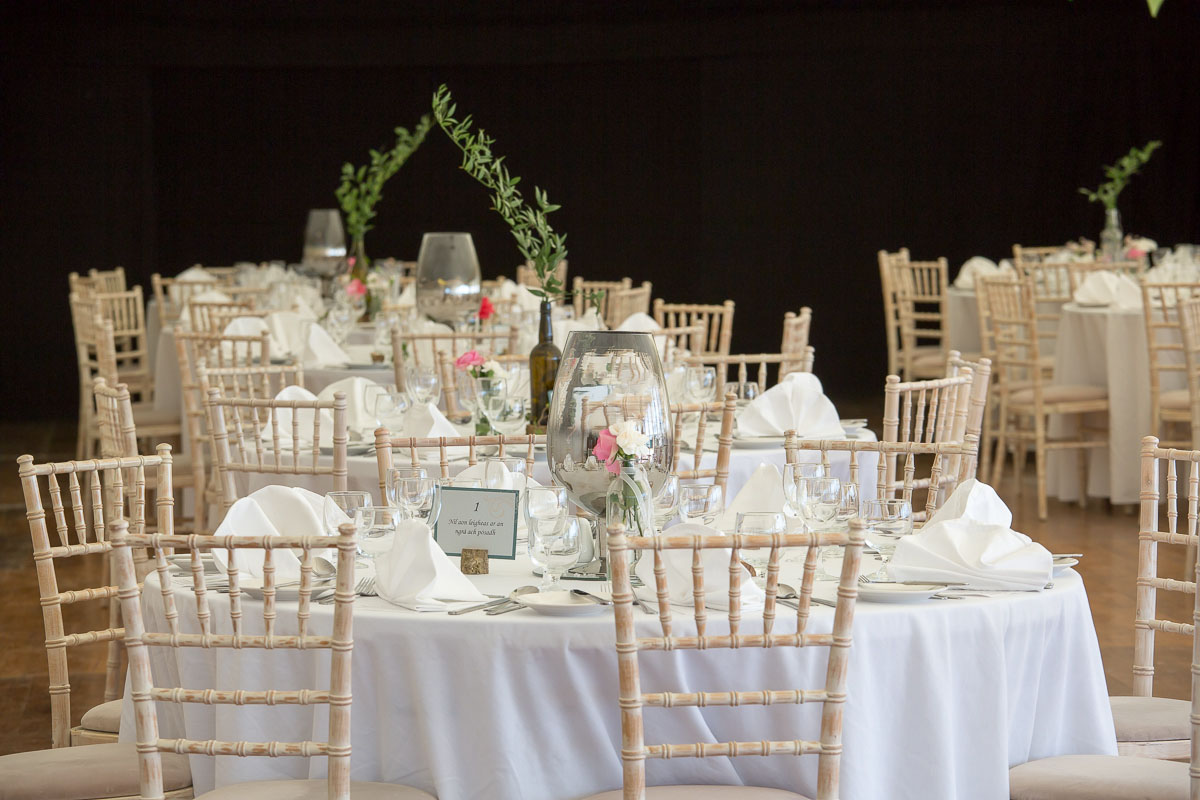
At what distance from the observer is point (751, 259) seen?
494 inches

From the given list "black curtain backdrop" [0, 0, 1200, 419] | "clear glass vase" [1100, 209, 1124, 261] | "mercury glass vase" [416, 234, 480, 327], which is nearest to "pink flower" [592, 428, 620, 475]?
"mercury glass vase" [416, 234, 480, 327]

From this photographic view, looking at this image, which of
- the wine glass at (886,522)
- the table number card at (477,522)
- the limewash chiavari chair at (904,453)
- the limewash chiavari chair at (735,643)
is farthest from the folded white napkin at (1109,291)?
the limewash chiavari chair at (735,643)

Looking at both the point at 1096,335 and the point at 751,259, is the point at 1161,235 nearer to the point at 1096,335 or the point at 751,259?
the point at 751,259

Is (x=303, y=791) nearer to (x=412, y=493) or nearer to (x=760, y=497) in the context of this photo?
(x=412, y=493)

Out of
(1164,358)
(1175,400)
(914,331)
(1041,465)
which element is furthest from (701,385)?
(914,331)

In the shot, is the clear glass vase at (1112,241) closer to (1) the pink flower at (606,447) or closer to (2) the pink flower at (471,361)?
(2) the pink flower at (471,361)

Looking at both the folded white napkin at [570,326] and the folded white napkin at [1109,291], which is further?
the folded white napkin at [1109,291]

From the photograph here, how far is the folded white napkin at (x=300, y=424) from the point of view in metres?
4.18

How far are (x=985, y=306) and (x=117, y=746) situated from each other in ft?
20.7

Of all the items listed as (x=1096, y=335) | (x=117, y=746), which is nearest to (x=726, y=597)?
(x=117, y=746)

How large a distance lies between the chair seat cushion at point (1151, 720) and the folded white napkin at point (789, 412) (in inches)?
63.2

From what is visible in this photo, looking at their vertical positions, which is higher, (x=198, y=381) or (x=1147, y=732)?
(x=198, y=381)

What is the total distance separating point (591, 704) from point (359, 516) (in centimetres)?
70

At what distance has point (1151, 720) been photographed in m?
2.67
